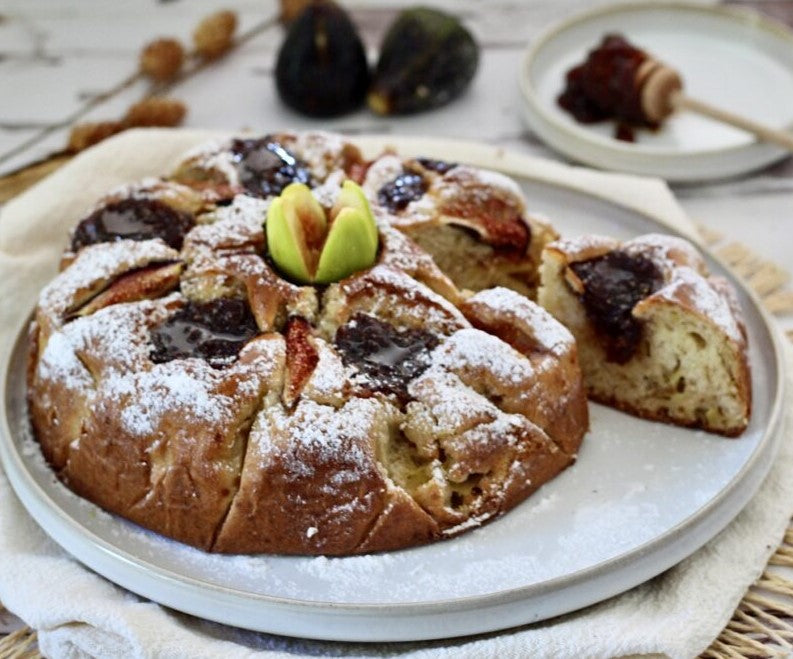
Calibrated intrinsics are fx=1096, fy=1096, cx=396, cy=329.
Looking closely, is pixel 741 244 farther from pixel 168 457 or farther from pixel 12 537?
pixel 12 537

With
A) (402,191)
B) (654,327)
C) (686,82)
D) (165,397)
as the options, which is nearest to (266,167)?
(402,191)

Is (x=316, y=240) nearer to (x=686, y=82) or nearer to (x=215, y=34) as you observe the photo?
(x=215, y=34)

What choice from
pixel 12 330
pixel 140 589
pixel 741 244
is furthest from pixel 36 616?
pixel 741 244

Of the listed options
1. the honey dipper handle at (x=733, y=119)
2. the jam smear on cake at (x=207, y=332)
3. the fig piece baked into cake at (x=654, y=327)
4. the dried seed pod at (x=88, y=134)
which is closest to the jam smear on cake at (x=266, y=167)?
the jam smear on cake at (x=207, y=332)

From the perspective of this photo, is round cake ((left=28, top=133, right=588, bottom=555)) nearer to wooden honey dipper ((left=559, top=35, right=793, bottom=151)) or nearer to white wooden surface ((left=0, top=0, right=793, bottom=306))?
white wooden surface ((left=0, top=0, right=793, bottom=306))

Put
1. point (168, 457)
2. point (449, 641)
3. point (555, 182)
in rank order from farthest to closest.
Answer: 1. point (555, 182)
2. point (168, 457)
3. point (449, 641)

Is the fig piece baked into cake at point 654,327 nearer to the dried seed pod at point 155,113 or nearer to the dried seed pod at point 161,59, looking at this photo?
the dried seed pod at point 155,113

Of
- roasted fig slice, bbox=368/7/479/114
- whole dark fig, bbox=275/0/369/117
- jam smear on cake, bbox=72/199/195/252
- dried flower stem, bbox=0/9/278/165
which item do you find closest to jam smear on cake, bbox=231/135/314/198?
jam smear on cake, bbox=72/199/195/252
